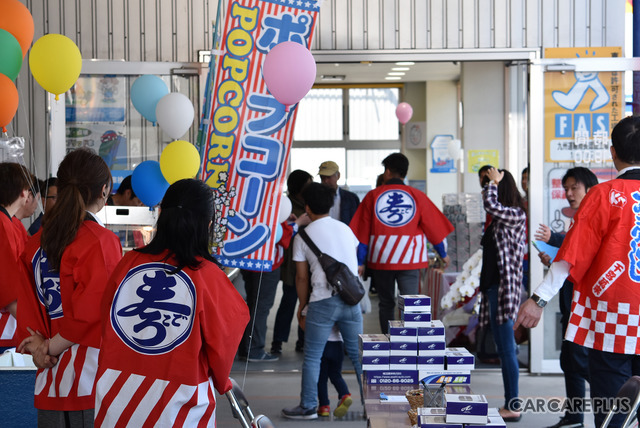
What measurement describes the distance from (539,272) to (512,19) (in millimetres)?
1894

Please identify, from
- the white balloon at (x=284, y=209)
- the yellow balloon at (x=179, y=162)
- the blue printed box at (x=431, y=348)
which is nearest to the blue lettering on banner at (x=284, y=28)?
the yellow balloon at (x=179, y=162)

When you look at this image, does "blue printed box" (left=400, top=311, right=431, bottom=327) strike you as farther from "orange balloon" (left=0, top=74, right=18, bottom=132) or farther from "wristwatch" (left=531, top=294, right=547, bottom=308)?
"orange balloon" (left=0, top=74, right=18, bottom=132)

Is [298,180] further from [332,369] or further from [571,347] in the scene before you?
[571,347]

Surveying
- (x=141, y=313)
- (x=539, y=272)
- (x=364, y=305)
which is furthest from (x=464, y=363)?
(x=539, y=272)

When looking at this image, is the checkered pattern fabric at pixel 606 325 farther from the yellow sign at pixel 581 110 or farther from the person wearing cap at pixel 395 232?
the yellow sign at pixel 581 110

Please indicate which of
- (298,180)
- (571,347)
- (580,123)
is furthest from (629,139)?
(298,180)

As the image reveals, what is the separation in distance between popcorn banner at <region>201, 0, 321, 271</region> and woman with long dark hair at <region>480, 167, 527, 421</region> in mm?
1306

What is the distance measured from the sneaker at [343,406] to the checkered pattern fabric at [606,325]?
1919 millimetres

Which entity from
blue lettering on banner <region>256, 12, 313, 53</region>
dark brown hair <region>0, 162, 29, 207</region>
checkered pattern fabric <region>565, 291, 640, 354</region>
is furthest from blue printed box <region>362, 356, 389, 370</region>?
blue lettering on banner <region>256, 12, 313, 53</region>

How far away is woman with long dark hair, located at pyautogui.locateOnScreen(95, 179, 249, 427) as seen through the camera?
2229 millimetres

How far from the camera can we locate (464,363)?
2955 millimetres

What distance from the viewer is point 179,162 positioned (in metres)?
4.37

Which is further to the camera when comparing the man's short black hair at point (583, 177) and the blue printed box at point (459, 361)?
the man's short black hair at point (583, 177)

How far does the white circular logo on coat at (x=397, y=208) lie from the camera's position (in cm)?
562
